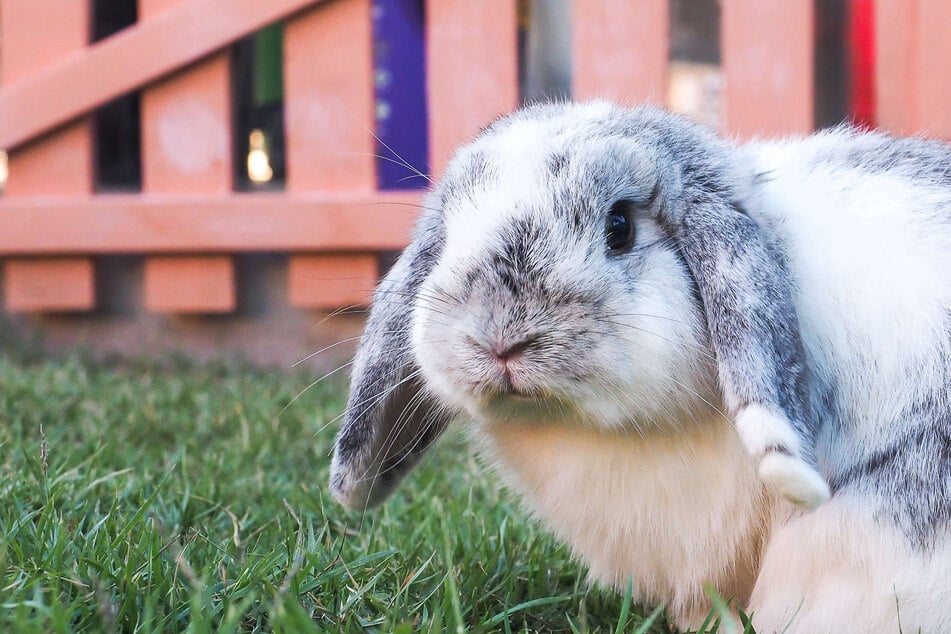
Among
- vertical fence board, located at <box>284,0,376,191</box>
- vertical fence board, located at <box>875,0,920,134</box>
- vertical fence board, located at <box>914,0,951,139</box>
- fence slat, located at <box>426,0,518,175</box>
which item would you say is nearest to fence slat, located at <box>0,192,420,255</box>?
vertical fence board, located at <box>284,0,376,191</box>

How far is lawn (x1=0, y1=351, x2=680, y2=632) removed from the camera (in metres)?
1.47

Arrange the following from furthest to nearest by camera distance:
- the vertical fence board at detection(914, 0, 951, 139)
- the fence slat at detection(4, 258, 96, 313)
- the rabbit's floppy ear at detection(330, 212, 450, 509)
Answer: the fence slat at detection(4, 258, 96, 313)
the vertical fence board at detection(914, 0, 951, 139)
the rabbit's floppy ear at detection(330, 212, 450, 509)

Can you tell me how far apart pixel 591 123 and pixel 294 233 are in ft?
8.42

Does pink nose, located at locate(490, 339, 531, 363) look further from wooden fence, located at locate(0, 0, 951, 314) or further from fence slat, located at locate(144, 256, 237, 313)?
fence slat, located at locate(144, 256, 237, 313)

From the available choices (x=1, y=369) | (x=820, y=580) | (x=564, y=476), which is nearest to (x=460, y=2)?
(x=1, y=369)

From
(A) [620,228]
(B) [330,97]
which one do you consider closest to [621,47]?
(B) [330,97]

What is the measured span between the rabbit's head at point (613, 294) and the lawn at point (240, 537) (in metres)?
0.33

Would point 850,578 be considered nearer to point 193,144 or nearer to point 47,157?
point 193,144

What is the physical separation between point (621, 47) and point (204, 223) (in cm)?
193

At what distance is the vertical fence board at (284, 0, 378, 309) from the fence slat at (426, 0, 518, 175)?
30 centimetres

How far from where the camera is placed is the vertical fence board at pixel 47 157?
436 cm

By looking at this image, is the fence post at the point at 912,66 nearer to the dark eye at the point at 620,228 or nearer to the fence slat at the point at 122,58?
the dark eye at the point at 620,228

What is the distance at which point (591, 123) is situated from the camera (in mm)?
1841

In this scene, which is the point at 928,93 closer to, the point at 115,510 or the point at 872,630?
the point at 872,630
